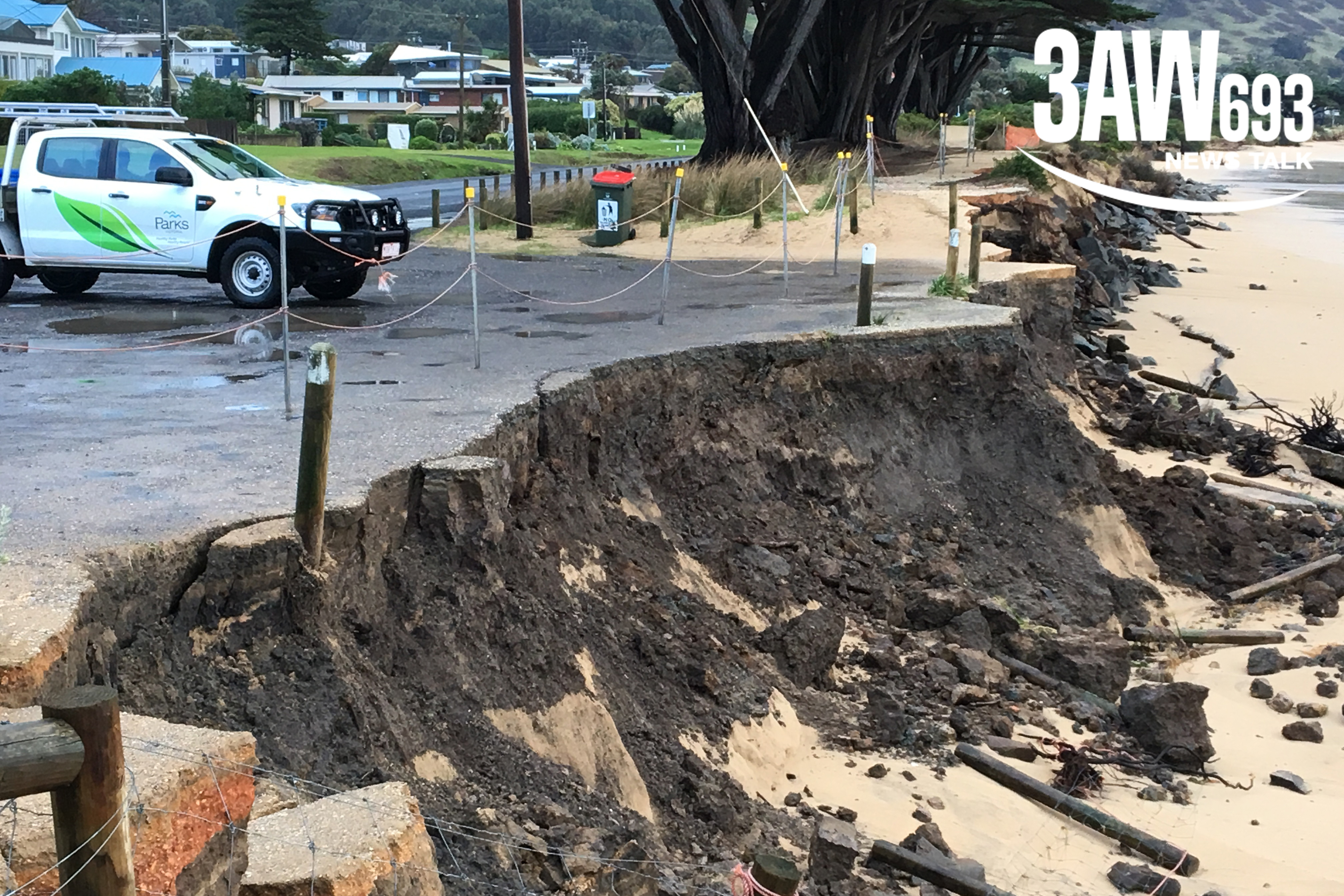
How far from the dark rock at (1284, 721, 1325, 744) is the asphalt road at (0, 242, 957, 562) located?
5125mm

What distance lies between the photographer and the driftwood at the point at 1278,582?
11977mm

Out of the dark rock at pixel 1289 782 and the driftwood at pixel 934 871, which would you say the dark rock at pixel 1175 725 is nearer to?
the dark rock at pixel 1289 782

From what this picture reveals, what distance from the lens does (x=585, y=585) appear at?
8414 mm

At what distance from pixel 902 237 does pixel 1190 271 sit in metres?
12.0

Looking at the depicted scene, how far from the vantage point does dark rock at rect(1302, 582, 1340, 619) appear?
1148cm

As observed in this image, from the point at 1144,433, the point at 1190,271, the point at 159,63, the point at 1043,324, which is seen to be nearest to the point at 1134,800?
the point at 1144,433

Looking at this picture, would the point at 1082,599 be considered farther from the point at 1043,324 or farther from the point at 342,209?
the point at 342,209

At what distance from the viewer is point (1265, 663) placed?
33.4 feet

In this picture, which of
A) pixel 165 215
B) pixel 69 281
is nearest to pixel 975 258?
pixel 165 215

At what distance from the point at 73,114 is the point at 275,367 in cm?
624

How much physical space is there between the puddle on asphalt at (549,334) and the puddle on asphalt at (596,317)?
1.81ft

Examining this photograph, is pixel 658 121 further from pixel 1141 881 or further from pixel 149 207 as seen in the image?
pixel 1141 881

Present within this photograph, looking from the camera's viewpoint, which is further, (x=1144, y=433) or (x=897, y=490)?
(x=1144, y=433)

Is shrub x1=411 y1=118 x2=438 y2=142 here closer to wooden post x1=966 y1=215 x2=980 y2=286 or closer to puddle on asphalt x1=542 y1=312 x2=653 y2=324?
wooden post x1=966 y1=215 x2=980 y2=286
